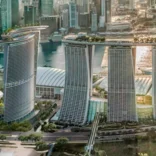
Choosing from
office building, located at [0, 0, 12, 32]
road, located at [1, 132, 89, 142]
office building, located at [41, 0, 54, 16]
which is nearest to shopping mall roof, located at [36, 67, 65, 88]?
road, located at [1, 132, 89, 142]

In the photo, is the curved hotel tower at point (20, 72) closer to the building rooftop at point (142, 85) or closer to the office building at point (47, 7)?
the building rooftop at point (142, 85)

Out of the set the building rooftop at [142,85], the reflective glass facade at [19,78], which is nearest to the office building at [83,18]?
the building rooftop at [142,85]

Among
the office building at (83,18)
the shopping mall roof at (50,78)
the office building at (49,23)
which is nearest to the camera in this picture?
the shopping mall roof at (50,78)

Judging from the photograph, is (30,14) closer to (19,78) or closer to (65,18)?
(65,18)

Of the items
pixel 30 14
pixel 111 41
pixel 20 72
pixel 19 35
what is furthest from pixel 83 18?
pixel 20 72

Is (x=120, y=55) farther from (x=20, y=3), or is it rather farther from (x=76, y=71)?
(x=20, y=3)

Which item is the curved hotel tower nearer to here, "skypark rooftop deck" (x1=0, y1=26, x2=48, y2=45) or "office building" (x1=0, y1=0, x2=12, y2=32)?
"skypark rooftop deck" (x1=0, y1=26, x2=48, y2=45)

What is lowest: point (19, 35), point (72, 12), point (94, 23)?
point (19, 35)
